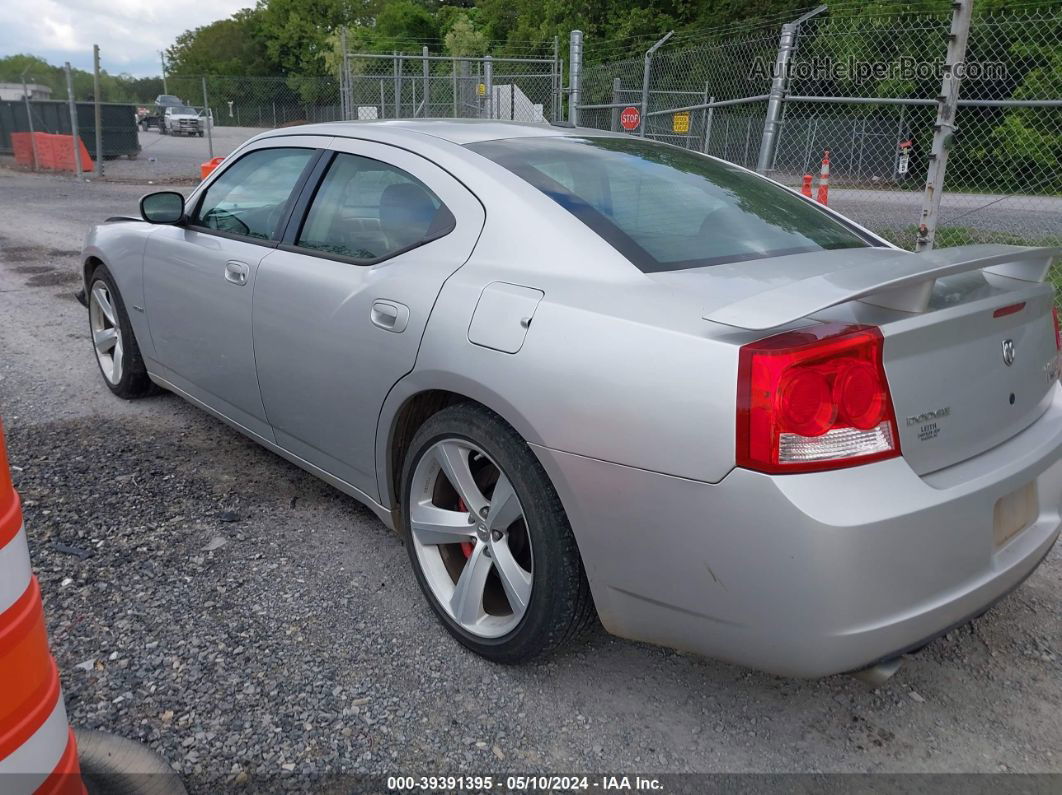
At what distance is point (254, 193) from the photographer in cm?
378

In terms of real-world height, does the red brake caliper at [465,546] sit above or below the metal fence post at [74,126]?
below

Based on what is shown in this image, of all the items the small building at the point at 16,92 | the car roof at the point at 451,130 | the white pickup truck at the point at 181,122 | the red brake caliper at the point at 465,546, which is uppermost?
the small building at the point at 16,92

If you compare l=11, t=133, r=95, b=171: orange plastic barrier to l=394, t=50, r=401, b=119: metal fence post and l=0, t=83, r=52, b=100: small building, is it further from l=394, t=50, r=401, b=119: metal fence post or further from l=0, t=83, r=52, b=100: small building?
l=0, t=83, r=52, b=100: small building

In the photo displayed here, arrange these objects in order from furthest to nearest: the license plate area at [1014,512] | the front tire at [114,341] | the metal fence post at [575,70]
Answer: the metal fence post at [575,70]
the front tire at [114,341]
the license plate area at [1014,512]

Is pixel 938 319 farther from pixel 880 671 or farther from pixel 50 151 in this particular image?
pixel 50 151

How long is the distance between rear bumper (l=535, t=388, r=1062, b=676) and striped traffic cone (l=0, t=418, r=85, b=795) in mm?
1183

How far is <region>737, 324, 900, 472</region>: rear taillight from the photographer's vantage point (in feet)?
6.23

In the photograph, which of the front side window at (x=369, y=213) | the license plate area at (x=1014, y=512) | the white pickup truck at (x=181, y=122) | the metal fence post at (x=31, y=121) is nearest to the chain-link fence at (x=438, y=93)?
the metal fence post at (x=31, y=121)

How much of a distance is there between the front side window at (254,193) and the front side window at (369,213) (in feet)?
0.83

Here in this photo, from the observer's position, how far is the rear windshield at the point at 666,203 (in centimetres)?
257

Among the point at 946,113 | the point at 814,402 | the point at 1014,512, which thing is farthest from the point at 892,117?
the point at 814,402

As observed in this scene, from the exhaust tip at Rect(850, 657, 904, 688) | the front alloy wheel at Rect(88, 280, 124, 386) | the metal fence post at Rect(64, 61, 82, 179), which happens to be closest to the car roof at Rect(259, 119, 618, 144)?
the front alloy wheel at Rect(88, 280, 124, 386)

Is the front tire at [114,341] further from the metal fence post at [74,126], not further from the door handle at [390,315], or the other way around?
the metal fence post at [74,126]

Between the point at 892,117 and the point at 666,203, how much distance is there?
72.5 feet
